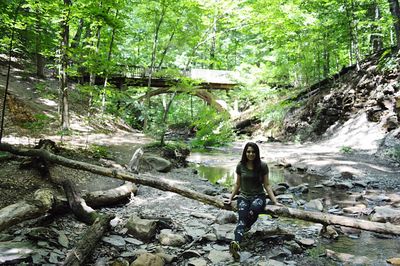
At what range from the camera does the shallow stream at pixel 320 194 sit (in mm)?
4195

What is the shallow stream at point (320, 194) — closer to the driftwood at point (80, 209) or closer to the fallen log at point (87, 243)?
the fallen log at point (87, 243)

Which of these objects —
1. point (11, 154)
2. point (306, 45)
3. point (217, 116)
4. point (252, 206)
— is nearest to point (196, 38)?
point (217, 116)

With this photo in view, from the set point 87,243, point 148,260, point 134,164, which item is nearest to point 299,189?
point 134,164

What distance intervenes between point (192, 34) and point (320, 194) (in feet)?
29.1

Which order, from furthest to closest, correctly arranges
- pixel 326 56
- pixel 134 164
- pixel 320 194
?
1. pixel 326 56
2. pixel 134 164
3. pixel 320 194

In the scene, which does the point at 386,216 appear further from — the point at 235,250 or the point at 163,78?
the point at 163,78

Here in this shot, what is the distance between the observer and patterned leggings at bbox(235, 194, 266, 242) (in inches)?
162

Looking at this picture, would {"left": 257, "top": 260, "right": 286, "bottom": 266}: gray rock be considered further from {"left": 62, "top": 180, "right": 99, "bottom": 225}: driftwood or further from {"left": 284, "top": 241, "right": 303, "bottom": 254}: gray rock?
{"left": 62, "top": 180, "right": 99, "bottom": 225}: driftwood

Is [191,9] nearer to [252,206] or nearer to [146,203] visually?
[146,203]

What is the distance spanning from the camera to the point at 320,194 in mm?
7730

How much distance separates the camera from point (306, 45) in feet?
55.5

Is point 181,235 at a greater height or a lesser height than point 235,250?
lesser

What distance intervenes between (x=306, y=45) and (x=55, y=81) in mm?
15050

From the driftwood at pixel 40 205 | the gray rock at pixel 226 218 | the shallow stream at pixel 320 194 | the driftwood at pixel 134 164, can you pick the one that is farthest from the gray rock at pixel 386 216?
the driftwood at pixel 134 164
